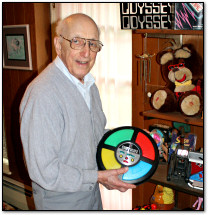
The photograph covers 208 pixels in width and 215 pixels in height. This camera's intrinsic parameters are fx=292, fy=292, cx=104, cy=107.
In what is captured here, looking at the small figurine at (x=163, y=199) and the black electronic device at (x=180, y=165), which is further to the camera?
the small figurine at (x=163, y=199)

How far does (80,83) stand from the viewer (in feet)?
4.21

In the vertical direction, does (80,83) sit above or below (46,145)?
above

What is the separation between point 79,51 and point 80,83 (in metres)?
0.15

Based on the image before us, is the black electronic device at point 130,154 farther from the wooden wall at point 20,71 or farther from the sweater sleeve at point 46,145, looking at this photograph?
the wooden wall at point 20,71

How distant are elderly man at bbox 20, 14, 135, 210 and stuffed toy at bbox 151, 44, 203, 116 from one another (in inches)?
19.9

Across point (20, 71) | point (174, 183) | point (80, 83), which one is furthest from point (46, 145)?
point (20, 71)

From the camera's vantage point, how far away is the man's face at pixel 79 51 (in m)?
1.17

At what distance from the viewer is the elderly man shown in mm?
1105

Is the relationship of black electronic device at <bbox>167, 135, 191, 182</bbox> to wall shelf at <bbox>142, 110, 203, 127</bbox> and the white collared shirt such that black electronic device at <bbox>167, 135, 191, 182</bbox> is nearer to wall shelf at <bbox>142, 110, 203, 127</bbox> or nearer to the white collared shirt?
wall shelf at <bbox>142, 110, 203, 127</bbox>

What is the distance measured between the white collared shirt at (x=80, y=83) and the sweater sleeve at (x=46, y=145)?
0.17 meters

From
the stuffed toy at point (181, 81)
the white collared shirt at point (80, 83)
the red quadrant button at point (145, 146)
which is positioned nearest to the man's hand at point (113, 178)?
the red quadrant button at point (145, 146)

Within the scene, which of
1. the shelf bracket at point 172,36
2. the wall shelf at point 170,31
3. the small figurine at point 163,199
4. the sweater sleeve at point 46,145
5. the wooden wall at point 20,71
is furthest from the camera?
the wooden wall at point 20,71

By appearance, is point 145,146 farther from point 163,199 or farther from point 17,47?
point 17,47

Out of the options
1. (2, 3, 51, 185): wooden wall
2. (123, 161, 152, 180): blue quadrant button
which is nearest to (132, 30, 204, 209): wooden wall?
(123, 161, 152, 180): blue quadrant button
